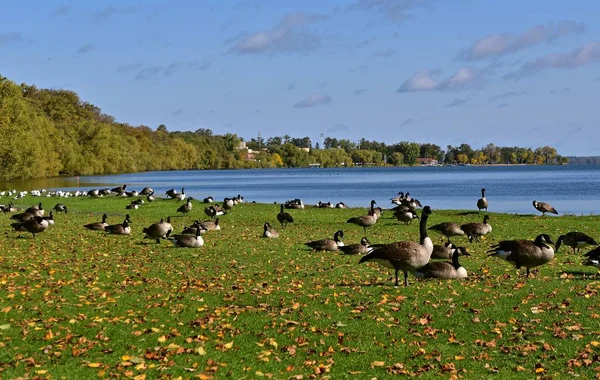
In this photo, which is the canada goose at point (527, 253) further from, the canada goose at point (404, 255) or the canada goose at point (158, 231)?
the canada goose at point (158, 231)

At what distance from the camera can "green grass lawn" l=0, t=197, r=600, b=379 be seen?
11.0 m

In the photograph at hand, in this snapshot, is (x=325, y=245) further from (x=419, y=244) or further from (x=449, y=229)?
(x=419, y=244)

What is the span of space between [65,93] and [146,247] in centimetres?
15837

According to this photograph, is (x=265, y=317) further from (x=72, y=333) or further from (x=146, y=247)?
(x=146, y=247)

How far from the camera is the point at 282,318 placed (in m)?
13.9

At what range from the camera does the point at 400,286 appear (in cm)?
1683

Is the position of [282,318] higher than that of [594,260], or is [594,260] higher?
[594,260]

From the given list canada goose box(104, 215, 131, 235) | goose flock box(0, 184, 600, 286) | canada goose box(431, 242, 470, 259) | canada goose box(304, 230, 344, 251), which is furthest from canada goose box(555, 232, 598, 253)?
canada goose box(104, 215, 131, 235)

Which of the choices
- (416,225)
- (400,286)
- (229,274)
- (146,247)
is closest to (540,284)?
(400,286)

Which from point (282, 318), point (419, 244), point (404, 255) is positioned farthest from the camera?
point (419, 244)

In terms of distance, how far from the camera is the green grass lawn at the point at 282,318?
11.0 m

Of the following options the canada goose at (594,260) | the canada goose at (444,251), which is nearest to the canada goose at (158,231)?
the canada goose at (444,251)

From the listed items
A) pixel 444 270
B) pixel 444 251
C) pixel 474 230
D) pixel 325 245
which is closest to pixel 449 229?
pixel 474 230

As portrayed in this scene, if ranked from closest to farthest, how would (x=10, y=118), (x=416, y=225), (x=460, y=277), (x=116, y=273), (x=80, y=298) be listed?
(x=80, y=298) → (x=460, y=277) → (x=116, y=273) → (x=416, y=225) → (x=10, y=118)
